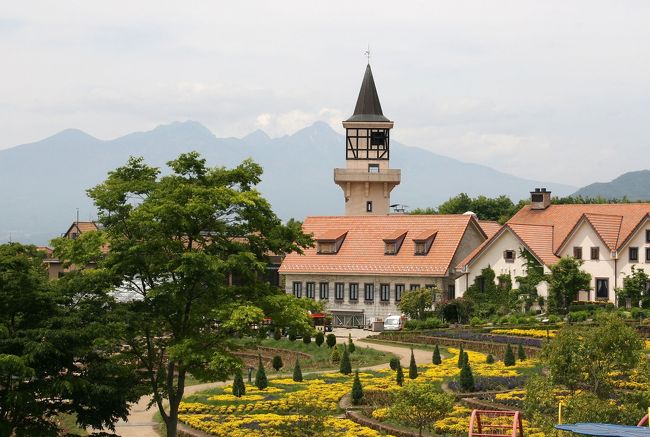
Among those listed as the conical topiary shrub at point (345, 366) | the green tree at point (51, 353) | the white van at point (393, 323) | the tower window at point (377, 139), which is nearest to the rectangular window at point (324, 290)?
the white van at point (393, 323)

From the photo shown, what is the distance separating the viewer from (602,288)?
7156cm

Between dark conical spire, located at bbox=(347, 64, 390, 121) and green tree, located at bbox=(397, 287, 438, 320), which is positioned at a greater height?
dark conical spire, located at bbox=(347, 64, 390, 121)

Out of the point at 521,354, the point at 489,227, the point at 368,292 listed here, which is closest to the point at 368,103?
the point at 489,227

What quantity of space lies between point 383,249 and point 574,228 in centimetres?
1239

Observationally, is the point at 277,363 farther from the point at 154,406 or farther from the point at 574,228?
the point at 574,228

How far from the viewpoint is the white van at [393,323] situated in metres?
69.1

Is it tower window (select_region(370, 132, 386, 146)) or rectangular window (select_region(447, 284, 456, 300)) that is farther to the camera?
tower window (select_region(370, 132, 386, 146))

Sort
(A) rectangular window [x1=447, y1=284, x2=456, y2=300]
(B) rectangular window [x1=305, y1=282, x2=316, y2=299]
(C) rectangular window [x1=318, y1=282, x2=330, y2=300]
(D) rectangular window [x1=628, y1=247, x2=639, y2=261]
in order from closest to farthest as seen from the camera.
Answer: (D) rectangular window [x1=628, y1=247, x2=639, y2=261]
(A) rectangular window [x1=447, y1=284, x2=456, y2=300]
(C) rectangular window [x1=318, y1=282, x2=330, y2=300]
(B) rectangular window [x1=305, y1=282, x2=316, y2=299]

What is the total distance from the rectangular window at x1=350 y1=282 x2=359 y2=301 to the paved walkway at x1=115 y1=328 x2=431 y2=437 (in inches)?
248

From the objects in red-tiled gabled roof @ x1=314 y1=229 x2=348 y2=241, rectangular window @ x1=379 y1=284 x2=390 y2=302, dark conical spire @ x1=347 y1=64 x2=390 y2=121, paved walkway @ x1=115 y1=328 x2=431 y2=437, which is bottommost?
paved walkway @ x1=115 y1=328 x2=431 y2=437

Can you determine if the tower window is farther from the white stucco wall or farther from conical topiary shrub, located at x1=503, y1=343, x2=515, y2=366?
conical topiary shrub, located at x1=503, y1=343, x2=515, y2=366

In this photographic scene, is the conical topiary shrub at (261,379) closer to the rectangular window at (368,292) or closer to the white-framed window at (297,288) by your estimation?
the rectangular window at (368,292)

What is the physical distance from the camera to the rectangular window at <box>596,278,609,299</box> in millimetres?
71312

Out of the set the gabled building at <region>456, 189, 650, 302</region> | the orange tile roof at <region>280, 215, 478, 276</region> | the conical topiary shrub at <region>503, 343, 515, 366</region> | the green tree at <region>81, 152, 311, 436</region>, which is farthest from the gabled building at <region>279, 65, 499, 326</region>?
the green tree at <region>81, 152, 311, 436</region>
